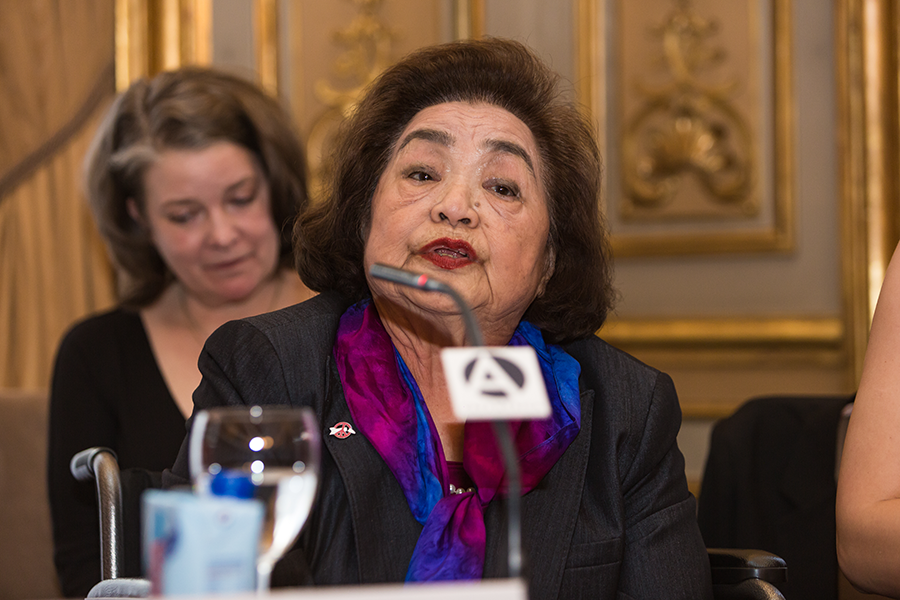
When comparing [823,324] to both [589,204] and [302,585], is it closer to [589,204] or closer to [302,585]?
[589,204]

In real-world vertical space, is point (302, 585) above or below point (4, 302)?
below

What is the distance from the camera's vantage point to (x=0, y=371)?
3.44m

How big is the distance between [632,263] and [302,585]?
2.24 metres

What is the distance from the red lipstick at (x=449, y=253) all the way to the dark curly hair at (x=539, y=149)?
10.3 inches

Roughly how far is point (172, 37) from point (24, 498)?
2.05m

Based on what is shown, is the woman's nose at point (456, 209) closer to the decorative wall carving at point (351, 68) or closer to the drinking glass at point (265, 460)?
the drinking glass at point (265, 460)

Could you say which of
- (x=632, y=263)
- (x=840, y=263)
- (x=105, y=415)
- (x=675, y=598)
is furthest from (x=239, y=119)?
(x=840, y=263)

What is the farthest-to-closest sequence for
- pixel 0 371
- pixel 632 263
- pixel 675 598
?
pixel 0 371, pixel 632 263, pixel 675 598

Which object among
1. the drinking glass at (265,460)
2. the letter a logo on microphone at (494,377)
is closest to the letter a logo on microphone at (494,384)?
the letter a logo on microphone at (494,377)

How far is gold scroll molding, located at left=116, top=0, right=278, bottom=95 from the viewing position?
3.59 meters

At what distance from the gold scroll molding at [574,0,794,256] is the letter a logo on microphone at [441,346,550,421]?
7.69 ft

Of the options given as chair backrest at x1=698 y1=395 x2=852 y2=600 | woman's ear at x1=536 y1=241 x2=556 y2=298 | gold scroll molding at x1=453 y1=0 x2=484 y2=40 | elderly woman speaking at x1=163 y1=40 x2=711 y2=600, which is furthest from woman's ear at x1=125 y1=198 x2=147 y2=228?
chair backrest at x1=698 y1=395 x2=852 y2=600

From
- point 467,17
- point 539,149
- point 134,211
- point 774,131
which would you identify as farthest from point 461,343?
point 467,17

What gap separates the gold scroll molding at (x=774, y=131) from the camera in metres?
3.04
